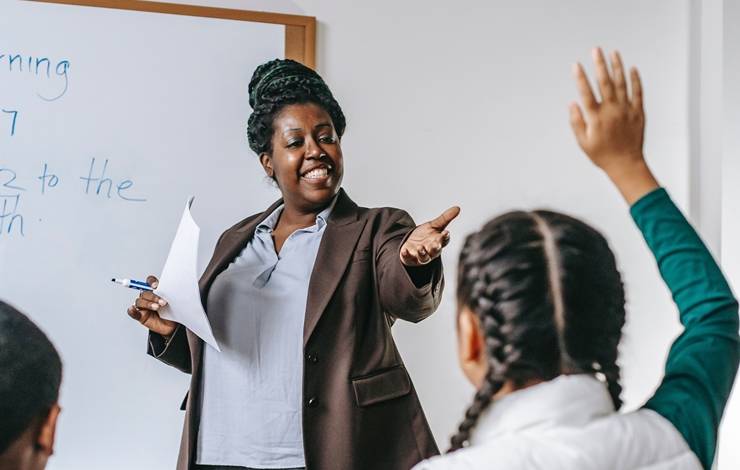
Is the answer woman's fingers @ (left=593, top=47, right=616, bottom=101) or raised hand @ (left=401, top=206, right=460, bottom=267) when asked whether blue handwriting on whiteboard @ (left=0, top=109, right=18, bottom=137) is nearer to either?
raised hand @ (left=401, top=206, right=460, bottom=267)

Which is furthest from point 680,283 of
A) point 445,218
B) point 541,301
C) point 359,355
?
point 359,355

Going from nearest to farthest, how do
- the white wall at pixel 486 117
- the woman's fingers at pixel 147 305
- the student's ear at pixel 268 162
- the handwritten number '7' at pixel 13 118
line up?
the woman's fingers at pixel 147 305
the student's ear at pixel 268 162
the handwritten number '7' at pixel 13 118
the white wall at pixel 486 117

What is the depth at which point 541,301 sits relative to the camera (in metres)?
0.86

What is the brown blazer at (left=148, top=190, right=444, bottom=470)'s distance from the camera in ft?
5.16

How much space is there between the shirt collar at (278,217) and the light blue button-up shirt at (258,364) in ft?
0.04

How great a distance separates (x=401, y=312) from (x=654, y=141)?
4.47 feet

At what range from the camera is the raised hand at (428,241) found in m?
1.34

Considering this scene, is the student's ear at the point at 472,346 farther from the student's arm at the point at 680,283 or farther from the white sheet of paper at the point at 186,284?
the white sheet of paper at the point at 186,284

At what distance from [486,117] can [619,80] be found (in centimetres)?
165

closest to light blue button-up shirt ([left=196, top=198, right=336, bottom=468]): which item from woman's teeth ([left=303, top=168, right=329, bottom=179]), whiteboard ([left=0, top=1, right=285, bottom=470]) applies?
woman's teeth ([left=303, top=168, right=329, bottom=179])

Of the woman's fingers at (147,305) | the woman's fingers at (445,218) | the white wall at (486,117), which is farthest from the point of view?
the white wall at (486,117)

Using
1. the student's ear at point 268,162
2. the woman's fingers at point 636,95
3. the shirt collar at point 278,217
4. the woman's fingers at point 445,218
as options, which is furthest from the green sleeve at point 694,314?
the student's ear at point 268,162

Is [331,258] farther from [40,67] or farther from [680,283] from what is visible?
[40,67]

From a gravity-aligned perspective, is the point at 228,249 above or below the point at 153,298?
above
